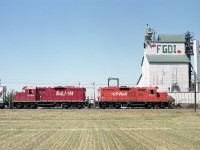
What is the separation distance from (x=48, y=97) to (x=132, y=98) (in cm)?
1445

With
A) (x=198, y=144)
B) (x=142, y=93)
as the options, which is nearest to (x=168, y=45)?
(x=142, y=93)

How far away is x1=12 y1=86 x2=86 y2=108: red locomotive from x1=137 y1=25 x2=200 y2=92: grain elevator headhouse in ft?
120

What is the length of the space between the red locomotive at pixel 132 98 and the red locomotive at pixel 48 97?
3869 millimetres

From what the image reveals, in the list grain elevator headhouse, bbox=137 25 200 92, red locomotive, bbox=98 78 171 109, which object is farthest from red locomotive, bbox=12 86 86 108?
grain elevator headhouse, bbox=137 25 200 92

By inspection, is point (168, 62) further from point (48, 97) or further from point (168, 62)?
point (48, 97)

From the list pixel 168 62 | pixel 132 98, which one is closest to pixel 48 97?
pixel 132 98

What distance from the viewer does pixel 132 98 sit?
68000mm

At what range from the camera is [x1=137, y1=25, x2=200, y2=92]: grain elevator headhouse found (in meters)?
101

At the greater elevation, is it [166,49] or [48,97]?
[166,49]

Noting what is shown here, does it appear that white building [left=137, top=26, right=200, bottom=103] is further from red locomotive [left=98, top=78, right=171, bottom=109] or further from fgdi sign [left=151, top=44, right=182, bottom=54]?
red locomotive [left=98, top=78, right=171, bottom=109]

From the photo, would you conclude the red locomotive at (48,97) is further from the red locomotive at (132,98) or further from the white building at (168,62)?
the white building at (168,62)

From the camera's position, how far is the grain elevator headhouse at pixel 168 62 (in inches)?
3979

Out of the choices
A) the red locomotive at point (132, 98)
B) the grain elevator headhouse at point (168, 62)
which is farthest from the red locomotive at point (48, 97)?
the grain elevator headhouse at point (168, 62)

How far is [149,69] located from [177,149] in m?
84.5
